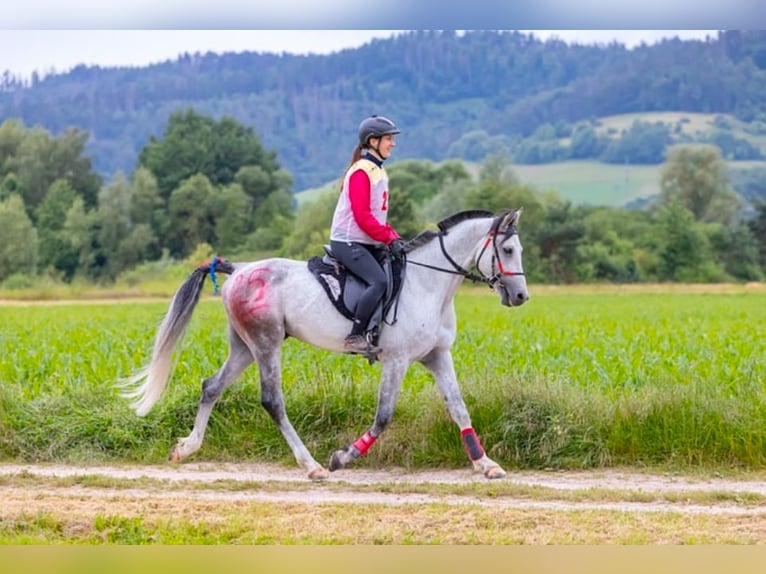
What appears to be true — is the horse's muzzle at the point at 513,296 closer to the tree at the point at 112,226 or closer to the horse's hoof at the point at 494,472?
the horse's hoof at the point at 494,472

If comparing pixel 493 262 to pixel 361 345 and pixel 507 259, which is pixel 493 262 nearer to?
pixel 507 259

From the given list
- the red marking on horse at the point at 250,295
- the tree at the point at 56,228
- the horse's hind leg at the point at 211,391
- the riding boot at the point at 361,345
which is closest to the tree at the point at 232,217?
the tree at the point at 56,228

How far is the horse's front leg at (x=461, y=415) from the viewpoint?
9836mm

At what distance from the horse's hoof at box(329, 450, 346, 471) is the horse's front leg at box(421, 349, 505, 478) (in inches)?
36.2

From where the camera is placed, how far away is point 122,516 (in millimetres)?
8180

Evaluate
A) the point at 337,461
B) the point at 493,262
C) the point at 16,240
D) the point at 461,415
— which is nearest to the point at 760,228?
the point at 16,240

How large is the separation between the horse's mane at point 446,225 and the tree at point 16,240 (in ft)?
203

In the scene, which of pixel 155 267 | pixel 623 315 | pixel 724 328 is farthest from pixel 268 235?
pixel 724 328

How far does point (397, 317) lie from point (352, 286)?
424 mm

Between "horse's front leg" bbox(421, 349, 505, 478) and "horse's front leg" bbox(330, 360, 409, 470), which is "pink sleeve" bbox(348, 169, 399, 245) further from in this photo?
"horse's front leg" bbox(421, 349, 505, 478)

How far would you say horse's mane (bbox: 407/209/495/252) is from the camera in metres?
10.0

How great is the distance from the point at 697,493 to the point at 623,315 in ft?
70.2

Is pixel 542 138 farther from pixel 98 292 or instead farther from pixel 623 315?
pixel 623 315

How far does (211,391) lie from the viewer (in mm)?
10195
